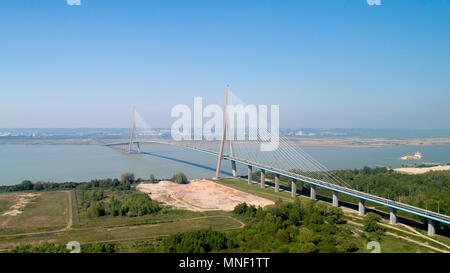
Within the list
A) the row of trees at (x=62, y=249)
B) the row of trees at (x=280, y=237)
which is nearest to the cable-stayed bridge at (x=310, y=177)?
the row of trees at (x=280, y=237)

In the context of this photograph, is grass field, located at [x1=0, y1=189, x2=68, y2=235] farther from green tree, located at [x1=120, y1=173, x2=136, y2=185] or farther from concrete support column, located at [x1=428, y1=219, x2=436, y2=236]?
concrete support column, located at [x1=428, y1=219, x2=436, y2=236]

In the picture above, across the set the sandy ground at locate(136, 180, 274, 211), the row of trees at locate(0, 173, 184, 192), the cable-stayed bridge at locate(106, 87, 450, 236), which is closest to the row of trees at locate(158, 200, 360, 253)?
the cable-stayed bridge at locate(106, 87, 450, 236)

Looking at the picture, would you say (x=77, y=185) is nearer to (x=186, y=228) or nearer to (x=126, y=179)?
(x=126, y=179)

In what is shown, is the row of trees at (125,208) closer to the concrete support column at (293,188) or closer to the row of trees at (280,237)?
the row of trees at (280,237)

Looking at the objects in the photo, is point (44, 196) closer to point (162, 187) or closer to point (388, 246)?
point (162, 187)
